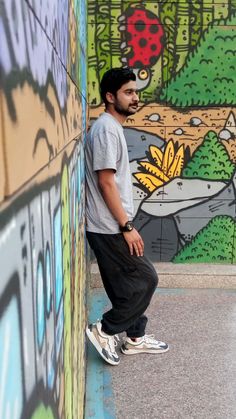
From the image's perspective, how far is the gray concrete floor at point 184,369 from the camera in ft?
9.66

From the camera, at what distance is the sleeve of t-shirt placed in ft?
9.68

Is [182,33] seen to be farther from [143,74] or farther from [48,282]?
[48,282]

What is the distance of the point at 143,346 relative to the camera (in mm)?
3609

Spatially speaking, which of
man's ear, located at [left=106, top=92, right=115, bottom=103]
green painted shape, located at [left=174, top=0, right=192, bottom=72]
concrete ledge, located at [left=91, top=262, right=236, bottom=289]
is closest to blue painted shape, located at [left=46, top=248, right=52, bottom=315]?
man's ear, located at [left=106, top=92, right=115, bottom=103]

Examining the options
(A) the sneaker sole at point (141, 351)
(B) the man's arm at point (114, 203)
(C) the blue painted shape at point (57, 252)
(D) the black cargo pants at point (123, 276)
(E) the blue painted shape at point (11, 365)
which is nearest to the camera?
(E) the blue painted shape at point (11, 365)

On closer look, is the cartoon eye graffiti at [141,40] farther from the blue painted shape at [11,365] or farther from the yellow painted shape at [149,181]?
the blue painted shape at [11,365]

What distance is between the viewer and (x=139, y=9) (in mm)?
4742

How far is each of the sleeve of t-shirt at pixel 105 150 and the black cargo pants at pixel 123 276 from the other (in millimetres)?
464

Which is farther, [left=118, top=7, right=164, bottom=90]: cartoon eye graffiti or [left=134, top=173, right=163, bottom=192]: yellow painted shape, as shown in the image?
[left=134, top=173, right=163, bottom=192]: yellow painted shape

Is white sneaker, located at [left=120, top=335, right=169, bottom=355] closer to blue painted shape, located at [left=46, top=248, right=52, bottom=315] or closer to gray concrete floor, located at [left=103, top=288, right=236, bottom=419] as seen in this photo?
gray concrete floor, located at [left=103, top=288, right=236, bottom=419]

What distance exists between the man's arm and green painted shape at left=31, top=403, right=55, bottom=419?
2.04 m

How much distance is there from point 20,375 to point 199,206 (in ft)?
14.7

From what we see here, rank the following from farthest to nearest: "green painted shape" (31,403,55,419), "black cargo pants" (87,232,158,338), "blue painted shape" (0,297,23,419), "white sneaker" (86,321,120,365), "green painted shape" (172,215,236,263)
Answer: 1. "green painted shape" (172,215,236,263)
2. "white sneaker" (86,321,120,365)
3. "black cargo pants" (87,232,158,338)
4. "green painted shape" (31,403,55,419)
5. "blue painted shape" (0,297,23,419)

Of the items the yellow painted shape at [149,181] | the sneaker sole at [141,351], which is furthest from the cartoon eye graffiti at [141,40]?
the sneaker sole at [141,351]
